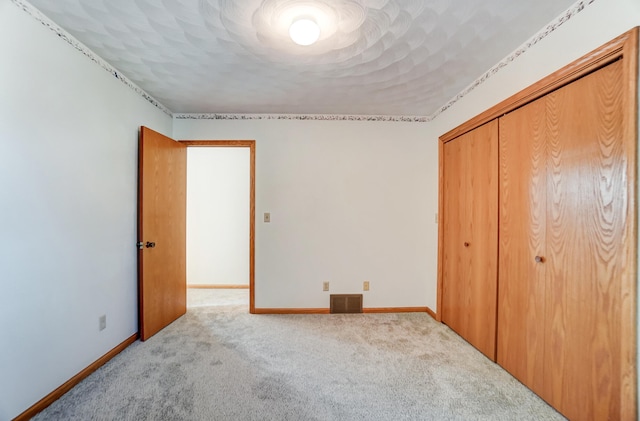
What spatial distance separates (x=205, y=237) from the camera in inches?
163

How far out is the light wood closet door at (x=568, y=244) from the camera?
122 centimetres

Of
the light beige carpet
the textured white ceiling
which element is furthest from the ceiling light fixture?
the light beige carpet

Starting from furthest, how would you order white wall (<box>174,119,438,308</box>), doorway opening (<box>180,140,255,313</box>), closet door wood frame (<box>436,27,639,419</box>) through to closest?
1. doorway opening (<box>180,140,255,313</box>)
2. white wall (<box>174,119,438,308</box>)
3. closet door wood frame (<box>436,27,639,419</box>)

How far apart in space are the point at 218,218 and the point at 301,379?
297cm

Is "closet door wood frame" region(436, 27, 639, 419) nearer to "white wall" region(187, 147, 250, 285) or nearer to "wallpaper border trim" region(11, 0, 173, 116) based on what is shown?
"wallpaper border trim" region(11, 0, 173, 116)

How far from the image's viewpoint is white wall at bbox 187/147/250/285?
4090 millimetres

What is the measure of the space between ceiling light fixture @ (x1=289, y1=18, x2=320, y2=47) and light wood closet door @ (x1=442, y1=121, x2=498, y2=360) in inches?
59.4

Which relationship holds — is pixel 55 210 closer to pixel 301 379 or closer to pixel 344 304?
pixel 301 379

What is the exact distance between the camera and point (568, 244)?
1419mm

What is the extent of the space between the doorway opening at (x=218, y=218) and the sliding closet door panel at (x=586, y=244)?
3.63 metres

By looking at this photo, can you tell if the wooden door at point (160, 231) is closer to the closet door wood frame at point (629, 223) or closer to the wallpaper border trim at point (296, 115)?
the wallpaper border trim at point (296, 115)

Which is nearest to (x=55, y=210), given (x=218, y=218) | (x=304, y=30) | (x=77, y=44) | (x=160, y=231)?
(x=160, y=231)

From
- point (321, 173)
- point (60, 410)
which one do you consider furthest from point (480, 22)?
point (60, 410)

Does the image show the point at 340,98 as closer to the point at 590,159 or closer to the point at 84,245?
the point at 590,159
